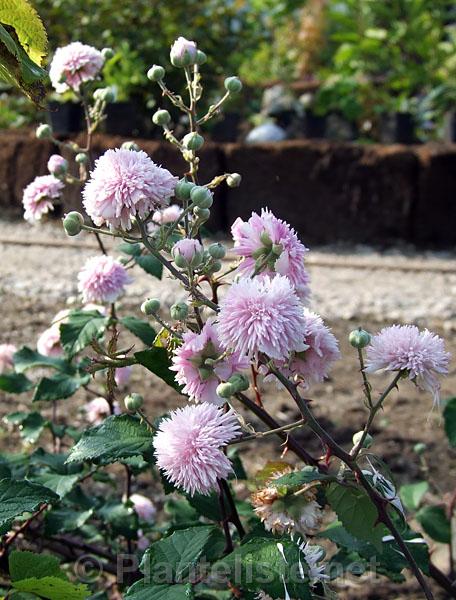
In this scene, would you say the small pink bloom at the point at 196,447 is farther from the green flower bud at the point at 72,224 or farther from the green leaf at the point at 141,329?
the green leaf at the point at 141,329

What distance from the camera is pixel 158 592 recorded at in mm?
787

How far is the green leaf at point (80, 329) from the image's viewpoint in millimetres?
1346

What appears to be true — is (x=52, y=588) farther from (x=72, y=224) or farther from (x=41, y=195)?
(x=41, y=195)

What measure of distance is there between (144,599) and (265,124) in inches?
222

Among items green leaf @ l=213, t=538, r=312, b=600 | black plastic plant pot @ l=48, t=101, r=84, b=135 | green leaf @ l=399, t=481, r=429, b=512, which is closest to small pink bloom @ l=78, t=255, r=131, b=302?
green leaf @ l=213, t=538, r=312, b=600

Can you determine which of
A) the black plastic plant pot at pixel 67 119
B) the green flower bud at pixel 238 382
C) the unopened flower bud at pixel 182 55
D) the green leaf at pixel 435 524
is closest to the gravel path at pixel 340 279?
the black plastic plant pot at pixel 67 119

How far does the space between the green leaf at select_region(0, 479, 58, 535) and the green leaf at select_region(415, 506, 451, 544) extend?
75 centimetres

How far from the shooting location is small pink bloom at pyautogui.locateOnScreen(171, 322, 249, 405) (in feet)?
2.64

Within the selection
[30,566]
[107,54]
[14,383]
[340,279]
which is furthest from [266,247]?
[340,279]

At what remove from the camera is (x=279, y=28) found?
905 cm

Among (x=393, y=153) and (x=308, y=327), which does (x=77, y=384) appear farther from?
(x=393, y=153)

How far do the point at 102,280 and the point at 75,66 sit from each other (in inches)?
14.6

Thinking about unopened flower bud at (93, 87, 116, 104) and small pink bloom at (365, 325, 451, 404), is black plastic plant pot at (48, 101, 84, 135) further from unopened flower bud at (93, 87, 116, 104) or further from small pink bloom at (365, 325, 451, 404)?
small pink bloom at (365, 325, 451, 404)

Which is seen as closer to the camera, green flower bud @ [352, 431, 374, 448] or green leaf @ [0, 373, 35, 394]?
green flower bud @ [352, 431, 374, 448]
